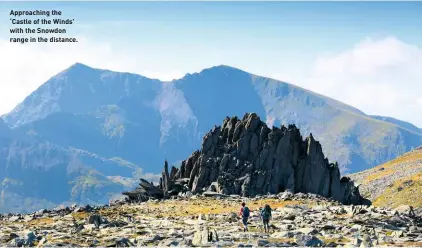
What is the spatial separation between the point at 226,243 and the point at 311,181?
225 ft

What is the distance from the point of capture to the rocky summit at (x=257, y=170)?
330ft

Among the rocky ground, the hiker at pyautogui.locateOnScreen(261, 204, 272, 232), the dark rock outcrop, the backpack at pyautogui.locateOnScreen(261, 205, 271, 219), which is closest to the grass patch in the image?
the dark rock outcrop

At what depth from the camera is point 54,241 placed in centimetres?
4203

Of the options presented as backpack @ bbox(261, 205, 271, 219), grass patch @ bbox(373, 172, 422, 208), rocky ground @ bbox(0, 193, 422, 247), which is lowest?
rocky ground @ bbox(0, 193, 422, 247)

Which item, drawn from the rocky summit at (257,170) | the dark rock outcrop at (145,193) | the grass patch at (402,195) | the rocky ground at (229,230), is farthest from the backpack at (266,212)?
the grass patch at (402,195)

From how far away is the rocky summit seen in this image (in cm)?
10069

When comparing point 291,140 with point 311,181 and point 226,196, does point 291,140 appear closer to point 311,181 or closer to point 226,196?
point 311,181

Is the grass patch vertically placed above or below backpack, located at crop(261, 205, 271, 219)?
above

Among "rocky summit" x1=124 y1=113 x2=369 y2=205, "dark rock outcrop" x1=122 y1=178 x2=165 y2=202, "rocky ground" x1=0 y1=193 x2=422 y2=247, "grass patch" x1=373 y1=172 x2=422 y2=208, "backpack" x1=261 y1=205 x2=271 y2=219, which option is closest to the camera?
"rocky ground" x1=0 y1=193 x2=422 y2=247

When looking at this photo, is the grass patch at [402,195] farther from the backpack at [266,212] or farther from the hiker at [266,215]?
the backpack at [266,212]

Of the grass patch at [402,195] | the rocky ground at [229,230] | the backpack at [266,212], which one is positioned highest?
the grass patch at [402,195]

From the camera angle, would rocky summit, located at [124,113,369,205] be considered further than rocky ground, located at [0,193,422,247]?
Yes

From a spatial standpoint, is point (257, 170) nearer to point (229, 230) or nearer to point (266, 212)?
point (229, 230)

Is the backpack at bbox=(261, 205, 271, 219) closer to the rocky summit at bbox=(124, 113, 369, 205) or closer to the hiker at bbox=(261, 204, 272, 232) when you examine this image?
the hiker at bbox=(261, 204, 272, 232)
